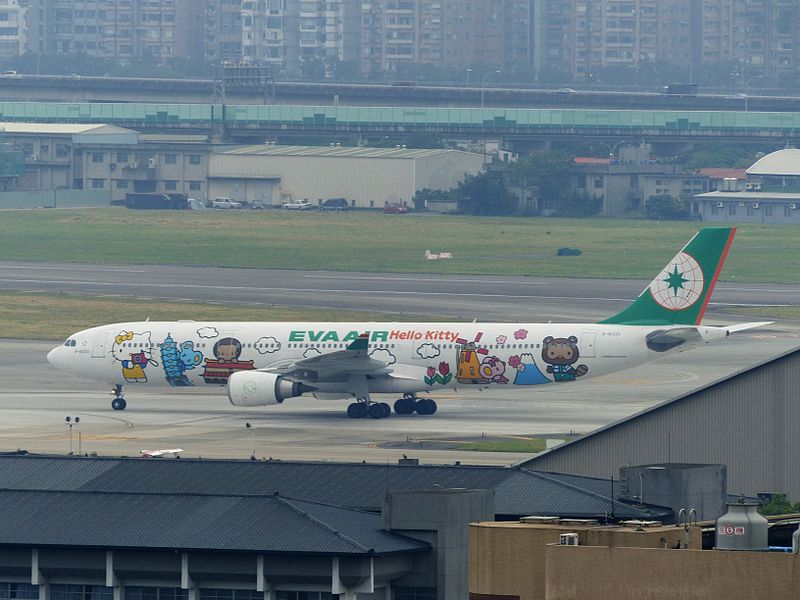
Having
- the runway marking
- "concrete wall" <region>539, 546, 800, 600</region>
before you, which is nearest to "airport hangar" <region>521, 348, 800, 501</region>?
"concrete wall" <region>539, 546, 800, 600</region>

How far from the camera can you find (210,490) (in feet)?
142

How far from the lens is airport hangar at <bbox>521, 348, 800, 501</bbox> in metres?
49.7

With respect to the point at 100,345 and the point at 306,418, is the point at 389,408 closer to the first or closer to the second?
the point at 306,418

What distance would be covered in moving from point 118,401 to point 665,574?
5902 centimetres

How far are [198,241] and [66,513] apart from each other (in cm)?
14009

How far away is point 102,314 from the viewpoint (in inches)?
4897

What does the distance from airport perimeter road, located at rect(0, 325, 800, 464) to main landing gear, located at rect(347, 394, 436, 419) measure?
50cm

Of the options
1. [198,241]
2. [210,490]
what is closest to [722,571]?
[210,490]

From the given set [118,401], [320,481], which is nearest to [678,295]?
[118,401]

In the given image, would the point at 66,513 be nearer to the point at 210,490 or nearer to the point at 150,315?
the point at 210,490

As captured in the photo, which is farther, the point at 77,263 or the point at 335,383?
the point at 77,263

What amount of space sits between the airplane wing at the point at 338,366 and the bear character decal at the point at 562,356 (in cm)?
676

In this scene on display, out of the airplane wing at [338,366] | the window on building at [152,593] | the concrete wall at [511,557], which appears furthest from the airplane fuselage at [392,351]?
the concrete wall at [511,557]

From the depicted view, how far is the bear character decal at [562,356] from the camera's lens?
7875 centimetres
